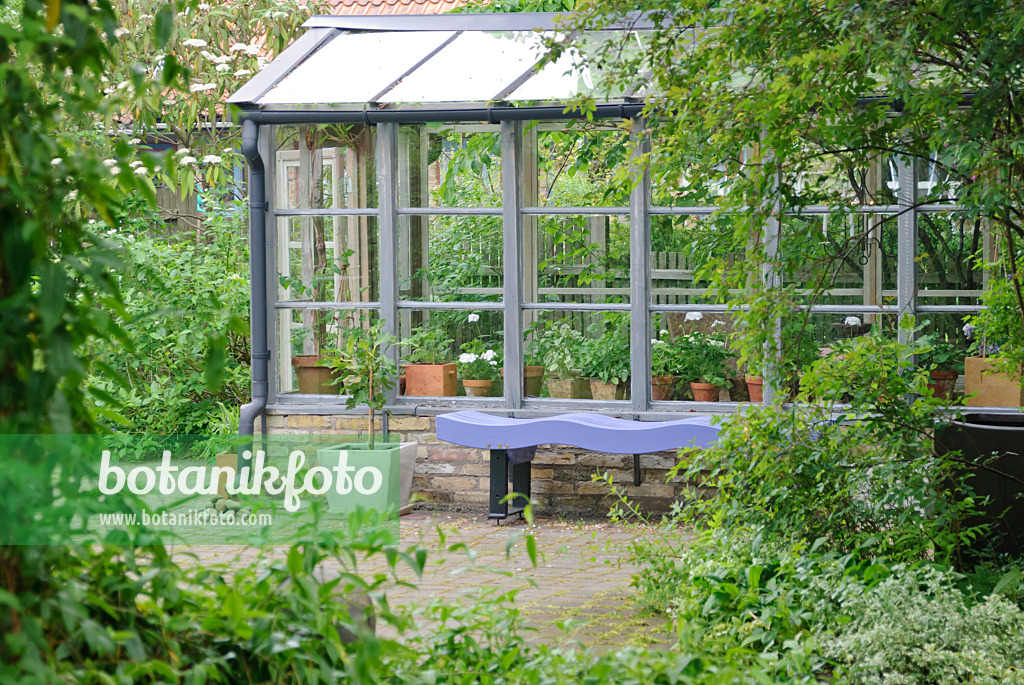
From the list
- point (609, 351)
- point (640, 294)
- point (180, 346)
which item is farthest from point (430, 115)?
point (180, 346)

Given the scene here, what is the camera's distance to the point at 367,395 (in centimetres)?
766

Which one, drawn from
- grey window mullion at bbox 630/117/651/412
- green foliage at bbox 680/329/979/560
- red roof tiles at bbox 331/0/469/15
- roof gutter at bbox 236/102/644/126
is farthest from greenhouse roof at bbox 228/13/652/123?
red roof tiles at bbox 331/0/469/15

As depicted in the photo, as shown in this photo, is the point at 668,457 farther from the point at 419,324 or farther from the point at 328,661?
the point at 328,661

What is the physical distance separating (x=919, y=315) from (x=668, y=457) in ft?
6.26

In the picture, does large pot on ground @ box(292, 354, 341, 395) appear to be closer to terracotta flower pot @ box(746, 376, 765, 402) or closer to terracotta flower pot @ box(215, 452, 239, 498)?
terracotta flower pot @ box(215, 452, 239, 498)

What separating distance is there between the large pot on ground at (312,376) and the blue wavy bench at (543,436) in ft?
3.64

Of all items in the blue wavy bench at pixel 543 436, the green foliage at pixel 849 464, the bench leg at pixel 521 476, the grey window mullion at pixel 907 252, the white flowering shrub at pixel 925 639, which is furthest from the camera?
the bench leg at pixel 521 476

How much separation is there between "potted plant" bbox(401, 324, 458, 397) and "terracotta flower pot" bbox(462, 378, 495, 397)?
0.31ft

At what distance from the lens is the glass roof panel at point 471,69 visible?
7570mm

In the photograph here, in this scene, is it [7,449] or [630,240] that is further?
[630,240]

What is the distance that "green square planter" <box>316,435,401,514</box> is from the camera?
7324 mm

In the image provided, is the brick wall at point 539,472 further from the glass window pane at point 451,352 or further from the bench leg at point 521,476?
the glass window pane at point 451,352

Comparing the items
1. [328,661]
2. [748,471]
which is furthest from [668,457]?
[328,661]

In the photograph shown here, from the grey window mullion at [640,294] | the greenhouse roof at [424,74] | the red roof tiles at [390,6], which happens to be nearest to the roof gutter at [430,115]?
the greenhouse roof at [424,74]
